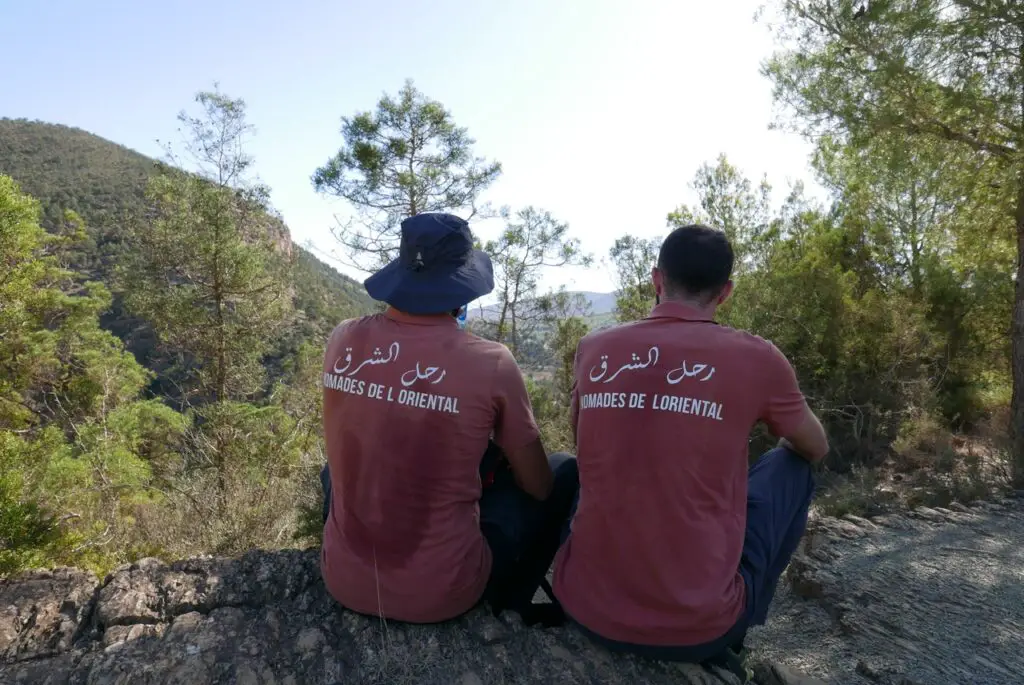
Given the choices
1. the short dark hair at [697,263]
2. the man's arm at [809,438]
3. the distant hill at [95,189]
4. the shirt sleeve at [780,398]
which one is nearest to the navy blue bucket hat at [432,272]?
the short dark hair at [697,263]

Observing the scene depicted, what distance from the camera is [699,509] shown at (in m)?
1.77

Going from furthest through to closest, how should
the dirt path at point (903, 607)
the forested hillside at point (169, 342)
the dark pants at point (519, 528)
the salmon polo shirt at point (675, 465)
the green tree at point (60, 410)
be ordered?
the forested hillside at point (169, 342) < the green tree at point (60, 410) < the dirt path at point (903, 607) < the dark pants at point (519, 528) < the salmon polo shirt at point (675, 465)

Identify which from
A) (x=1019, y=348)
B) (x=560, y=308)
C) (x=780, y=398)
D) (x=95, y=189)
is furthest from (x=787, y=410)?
(x=95, y=189)

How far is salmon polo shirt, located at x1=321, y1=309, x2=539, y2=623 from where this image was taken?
194 cm

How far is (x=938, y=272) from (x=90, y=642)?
513 inches

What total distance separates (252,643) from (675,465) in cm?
142

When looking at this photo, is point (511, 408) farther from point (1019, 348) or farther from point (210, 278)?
point (210, 278)

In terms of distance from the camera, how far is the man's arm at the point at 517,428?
1968mm

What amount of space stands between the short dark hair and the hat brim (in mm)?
574

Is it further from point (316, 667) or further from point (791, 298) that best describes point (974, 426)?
point (316, 667)

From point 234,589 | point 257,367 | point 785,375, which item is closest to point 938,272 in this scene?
point 785,375

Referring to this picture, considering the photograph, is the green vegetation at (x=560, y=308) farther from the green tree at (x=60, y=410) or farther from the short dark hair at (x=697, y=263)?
the short dark hair at (x=697, y=263)

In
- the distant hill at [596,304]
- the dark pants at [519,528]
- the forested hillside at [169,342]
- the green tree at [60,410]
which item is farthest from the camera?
the distant hill at [596,304]

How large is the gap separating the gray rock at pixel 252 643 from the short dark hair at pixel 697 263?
1.14 metres
